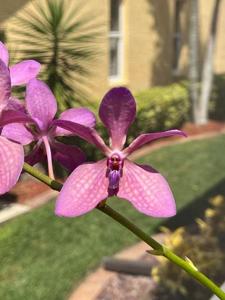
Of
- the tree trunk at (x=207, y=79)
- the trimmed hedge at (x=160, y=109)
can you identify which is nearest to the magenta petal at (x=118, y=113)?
the trimmed hedge at (x=160, y=109)

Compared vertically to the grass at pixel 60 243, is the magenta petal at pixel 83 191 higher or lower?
higher

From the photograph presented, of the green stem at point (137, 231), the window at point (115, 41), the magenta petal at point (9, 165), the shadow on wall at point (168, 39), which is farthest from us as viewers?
the shadow on wall at point (168, 39)

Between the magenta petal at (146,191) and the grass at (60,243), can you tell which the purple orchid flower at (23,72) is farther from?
the grass at (60,243)

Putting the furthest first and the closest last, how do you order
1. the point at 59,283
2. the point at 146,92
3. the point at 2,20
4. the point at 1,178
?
the point at 146,92, the point at 2,20, the point at 59,283, the point at 1,178

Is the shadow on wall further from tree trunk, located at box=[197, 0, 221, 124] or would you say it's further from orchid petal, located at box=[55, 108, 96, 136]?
orchid petal, located at box=[55, 108, 96, 136]

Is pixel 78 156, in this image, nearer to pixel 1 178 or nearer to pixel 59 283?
pixel 1 178

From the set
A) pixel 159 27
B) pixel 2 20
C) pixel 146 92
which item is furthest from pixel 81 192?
pixel 159 27

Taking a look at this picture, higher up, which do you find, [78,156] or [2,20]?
[78,156]
